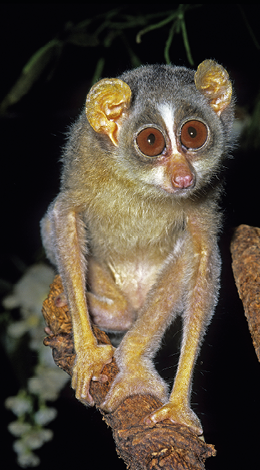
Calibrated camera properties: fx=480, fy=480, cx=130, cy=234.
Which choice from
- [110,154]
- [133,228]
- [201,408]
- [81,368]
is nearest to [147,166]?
[110,154]

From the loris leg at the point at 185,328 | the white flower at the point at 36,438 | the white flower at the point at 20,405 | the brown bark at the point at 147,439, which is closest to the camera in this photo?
the brown bark at the point at 147,439

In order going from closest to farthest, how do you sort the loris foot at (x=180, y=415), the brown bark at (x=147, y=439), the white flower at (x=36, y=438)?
the brown bark at (x=147, y=439) < the loris foot at (x=180, y=415) < the white flower at (x=36, y=438)

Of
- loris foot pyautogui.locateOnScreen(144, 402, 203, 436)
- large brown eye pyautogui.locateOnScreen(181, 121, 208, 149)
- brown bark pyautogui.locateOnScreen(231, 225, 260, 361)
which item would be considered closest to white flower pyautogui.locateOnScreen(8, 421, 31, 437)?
loris foot pyautogui.locateOnScreen(144, 402, 203, 436)

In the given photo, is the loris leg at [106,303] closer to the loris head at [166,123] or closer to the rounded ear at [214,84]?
the loris head at [166,123]

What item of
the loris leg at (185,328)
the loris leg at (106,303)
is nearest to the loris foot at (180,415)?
the loris leg at (185,328)

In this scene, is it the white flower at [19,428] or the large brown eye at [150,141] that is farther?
the white flower at [19,428]

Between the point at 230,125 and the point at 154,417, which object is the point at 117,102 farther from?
the point at 154,417

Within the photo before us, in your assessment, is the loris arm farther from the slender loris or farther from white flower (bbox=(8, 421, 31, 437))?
white flower (bbox=(8, 421, 31, 437))
